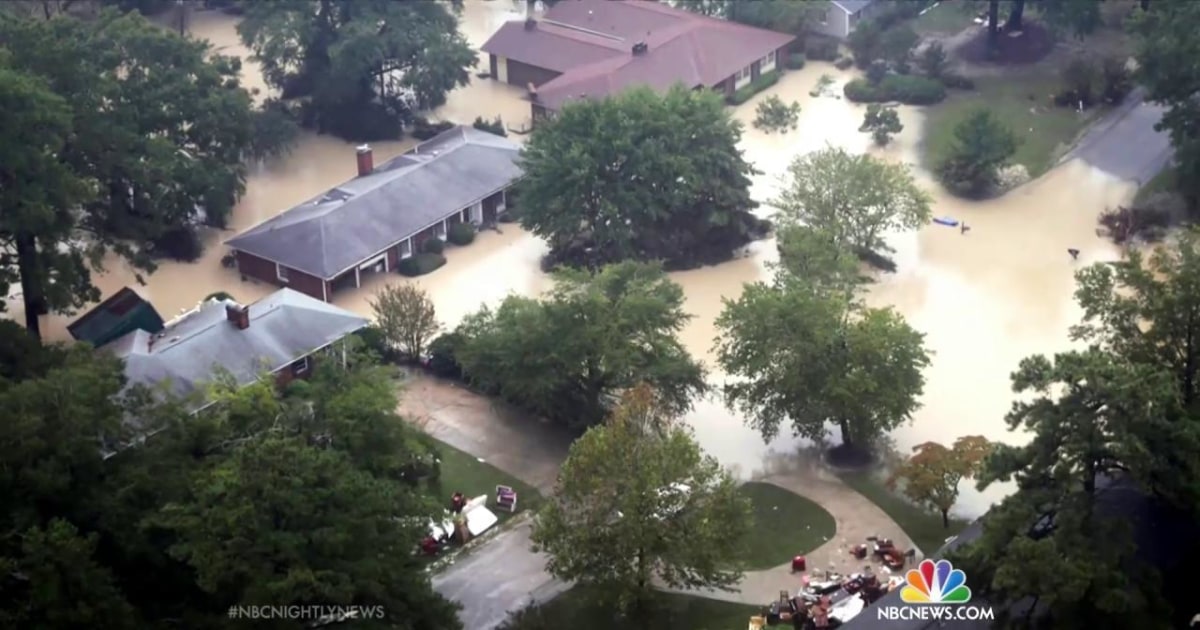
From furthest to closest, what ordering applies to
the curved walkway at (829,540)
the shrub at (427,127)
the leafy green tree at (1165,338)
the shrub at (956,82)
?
the shrub at (956,82) → the shrub at (427,127) → the curved walkway at (829,540) → the leafy green tree at (1165,338)

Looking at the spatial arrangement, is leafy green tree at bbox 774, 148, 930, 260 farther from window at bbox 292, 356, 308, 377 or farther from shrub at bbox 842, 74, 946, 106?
window at bbox 292, 356, 308, 377

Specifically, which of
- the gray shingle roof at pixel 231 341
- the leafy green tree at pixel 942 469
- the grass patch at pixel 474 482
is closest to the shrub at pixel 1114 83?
the leafy green tree at pixel 942 469

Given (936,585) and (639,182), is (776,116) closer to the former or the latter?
(639,182)

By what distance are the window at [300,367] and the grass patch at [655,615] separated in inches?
418

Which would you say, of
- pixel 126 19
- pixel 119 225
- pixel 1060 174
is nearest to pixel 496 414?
pixel 119 225

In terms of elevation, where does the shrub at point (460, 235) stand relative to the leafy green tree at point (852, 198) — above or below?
below

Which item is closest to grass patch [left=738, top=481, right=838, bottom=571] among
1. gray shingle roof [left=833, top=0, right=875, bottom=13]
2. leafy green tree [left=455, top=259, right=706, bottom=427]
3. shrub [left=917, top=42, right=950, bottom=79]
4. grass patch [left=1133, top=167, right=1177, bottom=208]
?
leafy green tree [left=455, top=259, right=706, bottom=427]

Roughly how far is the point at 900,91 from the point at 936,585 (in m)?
31.5

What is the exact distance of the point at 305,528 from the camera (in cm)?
2602

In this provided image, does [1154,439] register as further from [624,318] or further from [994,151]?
[994,151]

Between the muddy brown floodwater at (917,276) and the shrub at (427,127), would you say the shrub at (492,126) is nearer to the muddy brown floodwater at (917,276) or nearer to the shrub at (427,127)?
the shrub at (427,127)

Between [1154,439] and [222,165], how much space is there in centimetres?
2934

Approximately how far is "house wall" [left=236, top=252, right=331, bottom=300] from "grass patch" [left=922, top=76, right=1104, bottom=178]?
20081 millimetres

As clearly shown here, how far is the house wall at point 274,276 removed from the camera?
145 feet
